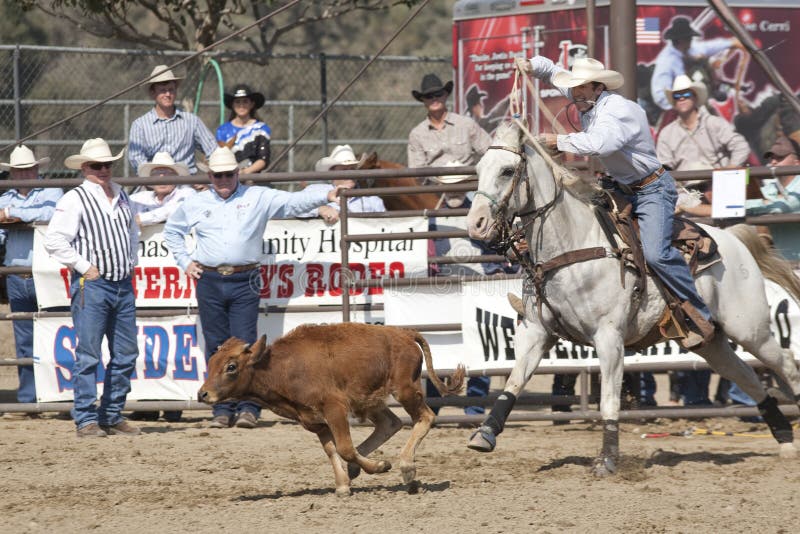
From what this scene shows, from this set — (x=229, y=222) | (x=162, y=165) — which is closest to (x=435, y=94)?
(x=162, y=165)

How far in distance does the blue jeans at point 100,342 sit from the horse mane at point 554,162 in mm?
3392

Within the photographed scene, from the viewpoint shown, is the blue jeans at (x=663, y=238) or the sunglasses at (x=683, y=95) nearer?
the blue jeans at (x=663, y=238)

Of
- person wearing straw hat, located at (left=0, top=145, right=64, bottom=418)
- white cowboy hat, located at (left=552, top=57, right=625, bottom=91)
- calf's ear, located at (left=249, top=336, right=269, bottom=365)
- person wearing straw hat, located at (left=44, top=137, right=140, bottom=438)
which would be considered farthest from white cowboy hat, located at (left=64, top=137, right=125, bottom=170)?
white cowboy hat, located at (left=552, top=57, right=625, bottom=91)

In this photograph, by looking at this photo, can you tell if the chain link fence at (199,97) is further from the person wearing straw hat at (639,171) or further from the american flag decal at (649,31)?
the person wearing straw hat at (639,171)

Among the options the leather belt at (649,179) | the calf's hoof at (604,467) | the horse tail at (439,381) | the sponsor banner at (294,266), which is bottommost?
the calf's hoof at (604,467)

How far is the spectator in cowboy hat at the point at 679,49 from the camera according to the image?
1369 cm

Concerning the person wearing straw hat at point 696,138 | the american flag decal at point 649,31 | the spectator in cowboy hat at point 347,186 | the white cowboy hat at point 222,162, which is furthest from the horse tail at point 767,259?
the american flag decal at point 649,31

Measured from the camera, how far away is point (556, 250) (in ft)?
24.2

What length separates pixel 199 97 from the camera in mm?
12945

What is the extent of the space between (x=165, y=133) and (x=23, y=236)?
158 cm

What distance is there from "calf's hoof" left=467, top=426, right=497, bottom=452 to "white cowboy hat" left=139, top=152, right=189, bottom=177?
422 cm

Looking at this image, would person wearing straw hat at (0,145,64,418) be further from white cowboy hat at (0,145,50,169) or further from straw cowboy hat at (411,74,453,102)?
straw cowboy hat at (411,74,453,102)

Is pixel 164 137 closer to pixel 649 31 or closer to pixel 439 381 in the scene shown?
pixel 439 381

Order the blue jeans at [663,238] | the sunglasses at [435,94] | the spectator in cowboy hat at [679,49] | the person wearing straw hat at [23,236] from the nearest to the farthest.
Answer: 1. the blue jeans at [663,238]
2. the person wearing straw hat at [23,236]
3. the sunglasses at [435,94]
4. the spectator in cowboy hat at [679,49]
